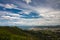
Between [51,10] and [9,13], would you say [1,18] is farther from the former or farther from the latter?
[51,10]

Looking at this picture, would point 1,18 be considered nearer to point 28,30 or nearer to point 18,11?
point 18,11

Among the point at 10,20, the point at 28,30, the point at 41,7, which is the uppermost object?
the point at 41,7

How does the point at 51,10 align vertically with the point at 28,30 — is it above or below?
above

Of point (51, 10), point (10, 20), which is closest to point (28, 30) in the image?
point (10, 20)

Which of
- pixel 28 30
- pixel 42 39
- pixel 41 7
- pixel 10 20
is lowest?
pixel 42 39

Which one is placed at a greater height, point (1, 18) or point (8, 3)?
point (8, 3)

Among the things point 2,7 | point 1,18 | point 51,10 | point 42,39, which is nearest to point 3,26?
point 1,18
